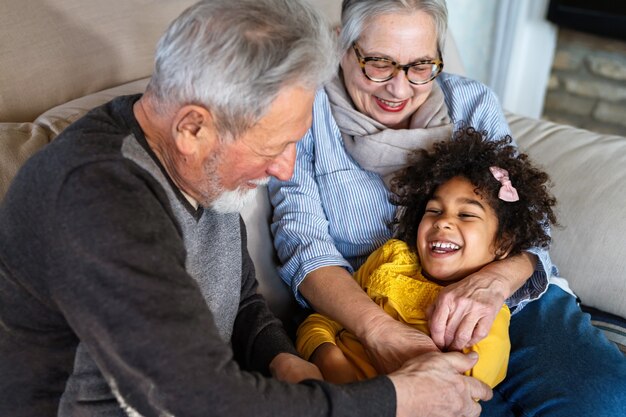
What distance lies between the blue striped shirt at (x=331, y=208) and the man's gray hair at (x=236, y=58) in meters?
0.58

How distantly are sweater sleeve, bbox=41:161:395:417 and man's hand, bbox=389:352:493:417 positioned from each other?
0.75 ft

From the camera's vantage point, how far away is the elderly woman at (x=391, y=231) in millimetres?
1406

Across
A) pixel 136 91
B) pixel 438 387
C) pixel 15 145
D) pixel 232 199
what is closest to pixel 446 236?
pixel 438 387

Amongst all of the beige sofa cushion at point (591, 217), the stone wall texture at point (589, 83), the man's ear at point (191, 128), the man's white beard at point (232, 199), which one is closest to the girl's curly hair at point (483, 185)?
the beige sofa cushion at point (591, 217)

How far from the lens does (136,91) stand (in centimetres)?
157

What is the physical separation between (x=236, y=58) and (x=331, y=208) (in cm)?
72

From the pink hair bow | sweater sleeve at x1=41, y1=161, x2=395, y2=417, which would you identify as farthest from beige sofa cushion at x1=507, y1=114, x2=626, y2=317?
sweater sleeve at x1=41, y1=161, x2=395, y2=417

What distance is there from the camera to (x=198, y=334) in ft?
3.10

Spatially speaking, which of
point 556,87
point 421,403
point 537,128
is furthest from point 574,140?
point 556,87

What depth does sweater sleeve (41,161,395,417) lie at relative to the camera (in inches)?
35.7

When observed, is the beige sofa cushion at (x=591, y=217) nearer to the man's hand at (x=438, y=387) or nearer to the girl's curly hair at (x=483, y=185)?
the girl's curly hair at (x=483, y=185)

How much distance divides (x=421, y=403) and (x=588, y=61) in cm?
276

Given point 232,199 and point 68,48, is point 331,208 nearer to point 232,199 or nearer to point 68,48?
point 232,199

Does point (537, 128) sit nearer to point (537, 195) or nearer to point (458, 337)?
point (537, 195)
